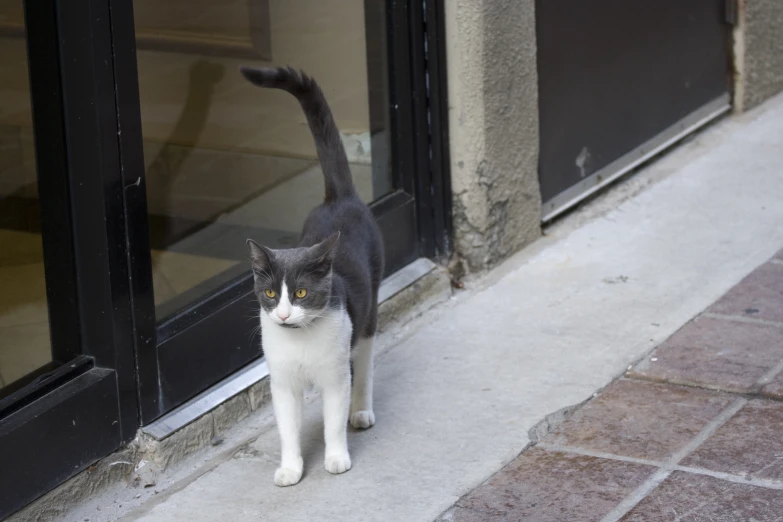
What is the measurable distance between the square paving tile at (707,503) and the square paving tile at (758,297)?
1.19 m

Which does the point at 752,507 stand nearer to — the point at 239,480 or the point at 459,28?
the point at 239,480

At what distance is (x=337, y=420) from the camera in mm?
3195

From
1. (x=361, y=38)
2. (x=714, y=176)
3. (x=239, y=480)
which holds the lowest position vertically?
(x=239, y=480)

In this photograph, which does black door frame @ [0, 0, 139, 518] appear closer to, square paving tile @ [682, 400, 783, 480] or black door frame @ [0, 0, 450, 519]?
black door frame @ [0, 0, 450, 519]

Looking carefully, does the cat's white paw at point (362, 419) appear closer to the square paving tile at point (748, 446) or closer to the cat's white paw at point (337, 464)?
the cat's white paw at point (337, 464)

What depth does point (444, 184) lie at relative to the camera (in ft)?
14.9

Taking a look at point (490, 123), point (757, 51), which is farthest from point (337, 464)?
point (757, 51)

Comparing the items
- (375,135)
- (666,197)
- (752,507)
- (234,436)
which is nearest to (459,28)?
(375,135)

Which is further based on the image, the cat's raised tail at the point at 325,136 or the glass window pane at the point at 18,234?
the cat's raised tail at the point at 325,136

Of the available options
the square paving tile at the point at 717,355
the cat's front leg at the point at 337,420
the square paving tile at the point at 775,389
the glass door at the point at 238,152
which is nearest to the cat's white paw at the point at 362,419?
the cat's front leg at the point at 337,420

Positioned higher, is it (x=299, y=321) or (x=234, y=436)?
(x=299, y=321)

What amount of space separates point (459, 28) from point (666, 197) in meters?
1.44

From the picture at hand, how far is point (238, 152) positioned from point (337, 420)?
1.02 meters

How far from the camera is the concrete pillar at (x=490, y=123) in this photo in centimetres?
440
